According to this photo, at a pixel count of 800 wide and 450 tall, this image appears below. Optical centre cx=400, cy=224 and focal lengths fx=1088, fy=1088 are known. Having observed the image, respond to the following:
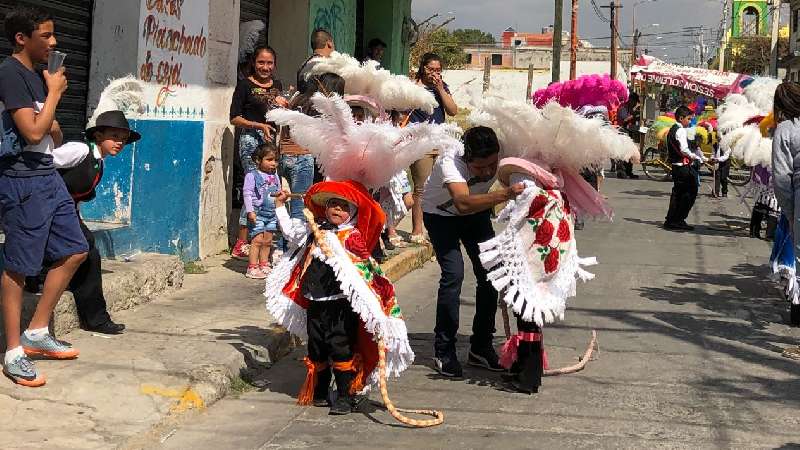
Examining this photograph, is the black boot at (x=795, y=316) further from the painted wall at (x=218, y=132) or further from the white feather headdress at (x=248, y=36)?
the white feather headdress at (x=248, y=36)

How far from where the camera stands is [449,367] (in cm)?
677

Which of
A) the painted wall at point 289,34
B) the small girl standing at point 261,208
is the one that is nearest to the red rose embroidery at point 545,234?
the small girl standing at point 261,208

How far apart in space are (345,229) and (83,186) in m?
1.73

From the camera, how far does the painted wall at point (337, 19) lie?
1265cm

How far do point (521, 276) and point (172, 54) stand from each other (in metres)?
4.24

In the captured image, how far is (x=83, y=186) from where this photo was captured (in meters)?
6.54

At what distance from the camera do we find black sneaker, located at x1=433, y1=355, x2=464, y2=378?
6773 millimetres

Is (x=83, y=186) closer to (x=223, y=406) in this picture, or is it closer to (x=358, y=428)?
(x=223, y=406)

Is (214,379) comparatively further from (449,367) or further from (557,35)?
(557,35)

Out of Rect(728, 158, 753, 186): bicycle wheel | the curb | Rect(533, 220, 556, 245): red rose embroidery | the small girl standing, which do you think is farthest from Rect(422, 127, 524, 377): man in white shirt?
Rect(728, 158, 753, 186): bicycle wheel

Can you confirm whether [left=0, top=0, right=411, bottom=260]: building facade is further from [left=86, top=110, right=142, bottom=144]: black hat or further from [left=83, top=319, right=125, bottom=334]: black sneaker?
[left=86, top=110, right=142, bottom=144]: black hat

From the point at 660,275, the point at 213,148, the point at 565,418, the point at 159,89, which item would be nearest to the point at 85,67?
the point at 159,89

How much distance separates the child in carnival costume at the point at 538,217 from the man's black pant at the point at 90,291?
2451 millimetres

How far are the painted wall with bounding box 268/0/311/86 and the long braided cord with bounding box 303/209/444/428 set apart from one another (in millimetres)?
6601
